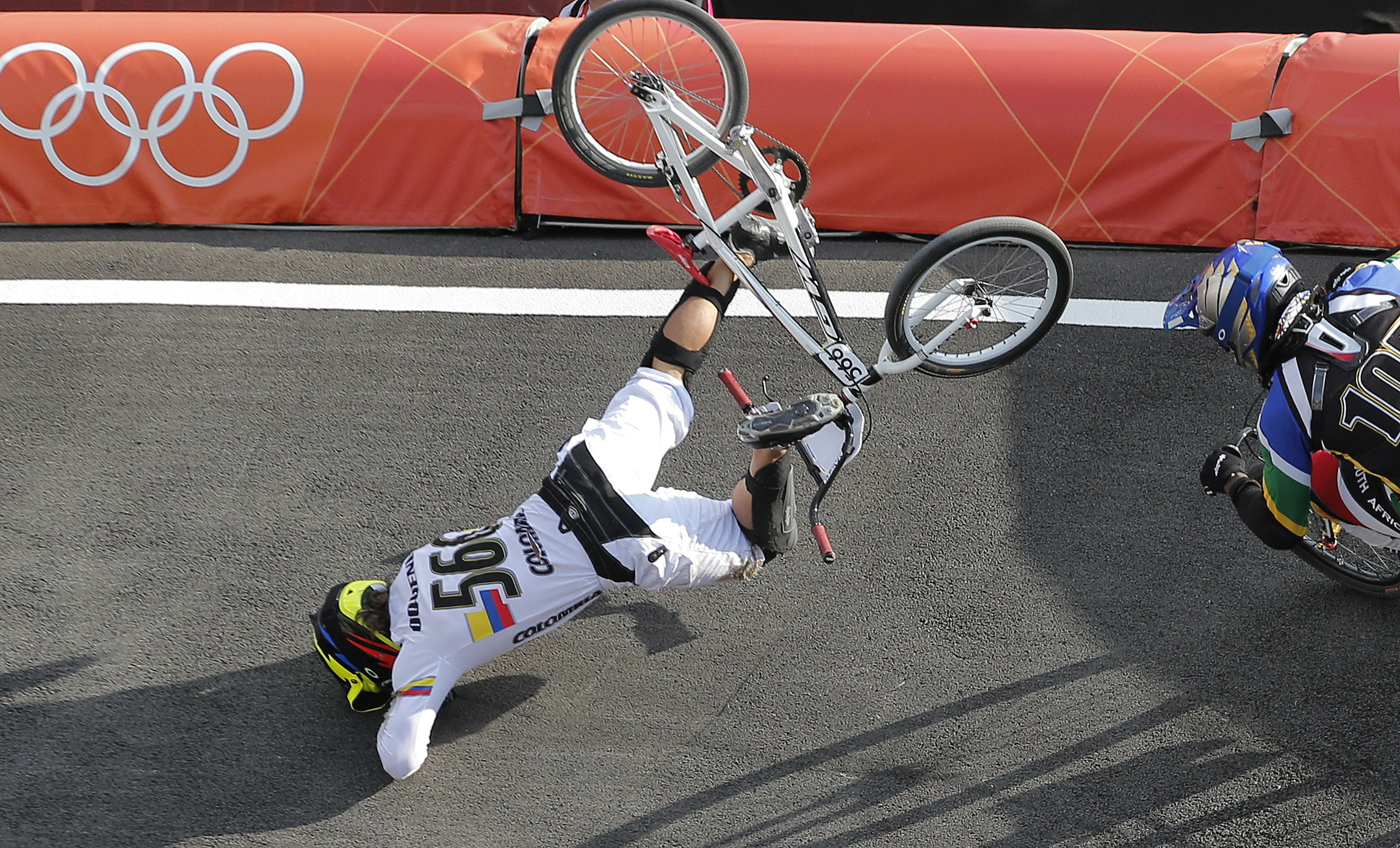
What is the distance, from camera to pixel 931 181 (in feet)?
22.6

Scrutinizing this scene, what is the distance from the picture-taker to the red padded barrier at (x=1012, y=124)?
21.8ft

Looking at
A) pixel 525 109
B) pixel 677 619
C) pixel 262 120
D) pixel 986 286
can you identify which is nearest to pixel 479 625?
pixel 677 619

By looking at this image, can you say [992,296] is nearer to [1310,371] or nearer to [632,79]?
[1310,371]

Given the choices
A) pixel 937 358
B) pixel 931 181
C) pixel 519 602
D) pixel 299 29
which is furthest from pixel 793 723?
pixel 299 29

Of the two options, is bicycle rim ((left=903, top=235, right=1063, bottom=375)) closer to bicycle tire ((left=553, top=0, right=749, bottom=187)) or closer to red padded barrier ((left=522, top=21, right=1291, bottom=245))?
bicycle tire ((left=553, top=0, right=749, bottom=187))

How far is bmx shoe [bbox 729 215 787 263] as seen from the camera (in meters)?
4.38

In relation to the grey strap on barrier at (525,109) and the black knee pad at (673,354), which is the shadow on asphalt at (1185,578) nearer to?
the black knee pad at (673,354)

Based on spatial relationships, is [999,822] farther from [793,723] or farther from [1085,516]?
[1085,516]

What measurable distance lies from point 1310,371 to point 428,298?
4.57 metres

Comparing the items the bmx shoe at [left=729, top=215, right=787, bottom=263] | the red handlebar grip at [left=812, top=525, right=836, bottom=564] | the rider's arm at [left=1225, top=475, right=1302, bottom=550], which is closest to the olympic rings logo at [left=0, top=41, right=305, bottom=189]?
the bmx shoe at [left=729, top=215, right=787, bottom=263]

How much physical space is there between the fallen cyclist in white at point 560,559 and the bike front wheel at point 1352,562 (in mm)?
2245

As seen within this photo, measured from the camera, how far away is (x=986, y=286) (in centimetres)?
417

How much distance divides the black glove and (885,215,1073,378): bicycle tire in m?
1.00

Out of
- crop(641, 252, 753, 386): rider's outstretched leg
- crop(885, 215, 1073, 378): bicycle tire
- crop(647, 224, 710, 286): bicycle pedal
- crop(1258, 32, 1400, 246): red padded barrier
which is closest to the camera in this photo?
crop(885, 215, 1073, 378): bicycle tire
